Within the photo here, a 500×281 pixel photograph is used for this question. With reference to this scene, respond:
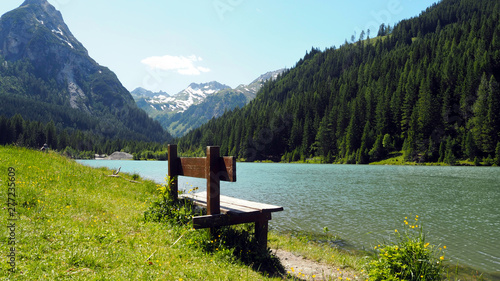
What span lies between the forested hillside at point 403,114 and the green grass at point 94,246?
10727 cm

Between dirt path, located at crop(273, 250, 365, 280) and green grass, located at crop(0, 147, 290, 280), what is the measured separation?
1.92 metres

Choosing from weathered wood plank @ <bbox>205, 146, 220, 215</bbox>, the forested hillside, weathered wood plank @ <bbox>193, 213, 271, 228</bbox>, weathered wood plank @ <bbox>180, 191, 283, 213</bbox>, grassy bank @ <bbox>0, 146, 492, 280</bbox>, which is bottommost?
grassy bank @ <bbox>0, 146, 492, 280</bbox>

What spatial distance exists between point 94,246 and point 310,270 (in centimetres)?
586

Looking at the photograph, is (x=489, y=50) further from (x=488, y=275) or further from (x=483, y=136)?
(x=488, y=275)

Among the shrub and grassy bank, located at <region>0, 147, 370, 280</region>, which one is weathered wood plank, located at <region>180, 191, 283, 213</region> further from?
the shrub

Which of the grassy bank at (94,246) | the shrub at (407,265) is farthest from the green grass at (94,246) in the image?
the shrub at (407,265)

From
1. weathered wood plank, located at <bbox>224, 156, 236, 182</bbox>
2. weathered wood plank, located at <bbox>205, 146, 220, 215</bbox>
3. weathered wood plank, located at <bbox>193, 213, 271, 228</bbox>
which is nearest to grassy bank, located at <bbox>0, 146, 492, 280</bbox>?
weathered wood plank, located at <bbox>193, 213, 271, 228</bbox>

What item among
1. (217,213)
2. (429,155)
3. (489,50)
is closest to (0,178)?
(217,213)

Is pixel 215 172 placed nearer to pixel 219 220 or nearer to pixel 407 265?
pixel 219 220

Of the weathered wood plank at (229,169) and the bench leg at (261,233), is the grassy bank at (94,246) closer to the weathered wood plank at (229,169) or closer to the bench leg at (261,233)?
the bench leg at (261,233)

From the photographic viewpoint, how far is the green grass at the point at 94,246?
5.44 metres

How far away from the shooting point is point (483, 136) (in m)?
92.5

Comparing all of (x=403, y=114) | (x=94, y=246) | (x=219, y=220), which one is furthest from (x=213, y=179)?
(x=403, y=114)

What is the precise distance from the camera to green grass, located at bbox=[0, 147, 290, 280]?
5.44 meters
